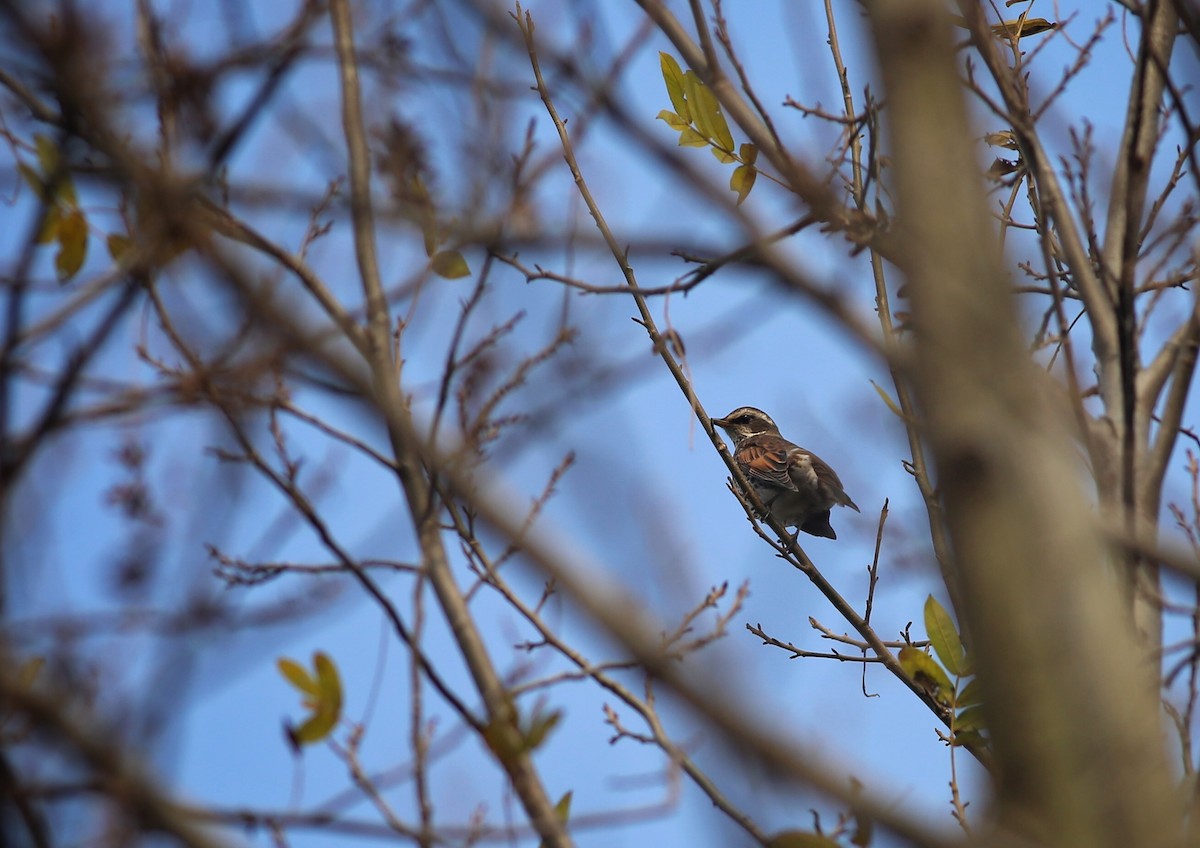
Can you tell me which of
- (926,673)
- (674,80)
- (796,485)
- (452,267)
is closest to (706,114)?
(674,80)

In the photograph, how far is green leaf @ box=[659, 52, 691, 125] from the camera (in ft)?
14.9

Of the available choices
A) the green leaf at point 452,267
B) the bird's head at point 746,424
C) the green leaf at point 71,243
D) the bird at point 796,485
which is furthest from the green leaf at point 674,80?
the bird's head at point 746,424

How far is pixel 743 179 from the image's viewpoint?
470 centimetres

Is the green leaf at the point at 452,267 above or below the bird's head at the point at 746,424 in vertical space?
below

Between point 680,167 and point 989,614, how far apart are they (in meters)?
0.91

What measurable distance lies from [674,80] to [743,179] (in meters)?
0.51

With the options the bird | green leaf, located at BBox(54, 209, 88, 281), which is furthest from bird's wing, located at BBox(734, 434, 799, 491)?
green leaf, located at BBox(54, 209, 88, 281)

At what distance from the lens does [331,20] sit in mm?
4391

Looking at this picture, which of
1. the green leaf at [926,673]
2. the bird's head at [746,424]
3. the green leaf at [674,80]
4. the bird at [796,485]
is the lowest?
the green leaf at [926,673]

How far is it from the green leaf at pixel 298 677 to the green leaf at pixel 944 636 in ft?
9.38

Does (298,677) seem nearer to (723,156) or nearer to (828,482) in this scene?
(723,156)

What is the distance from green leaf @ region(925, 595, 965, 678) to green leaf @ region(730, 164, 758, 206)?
6.60 ft

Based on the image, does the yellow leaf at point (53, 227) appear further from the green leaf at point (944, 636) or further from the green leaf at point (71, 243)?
the green leaf at point (944, 636)

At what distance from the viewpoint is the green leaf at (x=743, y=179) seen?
4.68 metres
